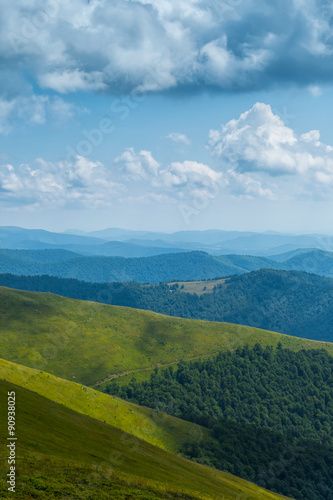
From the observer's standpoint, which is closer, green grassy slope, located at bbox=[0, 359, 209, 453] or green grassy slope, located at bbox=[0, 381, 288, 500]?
green grassy slope, located at bbox=[0, 381, 288, 500]

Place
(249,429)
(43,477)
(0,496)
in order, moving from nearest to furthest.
→ (0,496), (43,477), (249,429)

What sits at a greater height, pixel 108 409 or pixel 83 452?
pixel 83 452

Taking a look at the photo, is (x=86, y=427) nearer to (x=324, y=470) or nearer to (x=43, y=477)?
(x=43, y=477)

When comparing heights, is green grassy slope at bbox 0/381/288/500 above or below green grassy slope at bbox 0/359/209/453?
above

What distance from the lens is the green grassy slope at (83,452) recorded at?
37781 mm

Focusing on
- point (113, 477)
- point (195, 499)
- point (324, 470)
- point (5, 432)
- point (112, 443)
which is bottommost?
point (324, 470)

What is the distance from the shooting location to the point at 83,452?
54000mm

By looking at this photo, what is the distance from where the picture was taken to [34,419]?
60.6m

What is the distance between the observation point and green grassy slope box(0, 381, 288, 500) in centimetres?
3778

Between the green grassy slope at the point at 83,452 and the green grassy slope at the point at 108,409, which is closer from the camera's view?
the green grassy slope at the point at 83,452

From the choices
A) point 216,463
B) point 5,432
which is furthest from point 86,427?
point 216,463

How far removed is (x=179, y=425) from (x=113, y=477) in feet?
348

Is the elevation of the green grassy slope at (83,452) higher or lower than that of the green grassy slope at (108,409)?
higher

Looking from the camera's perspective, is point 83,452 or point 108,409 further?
point 108,409
